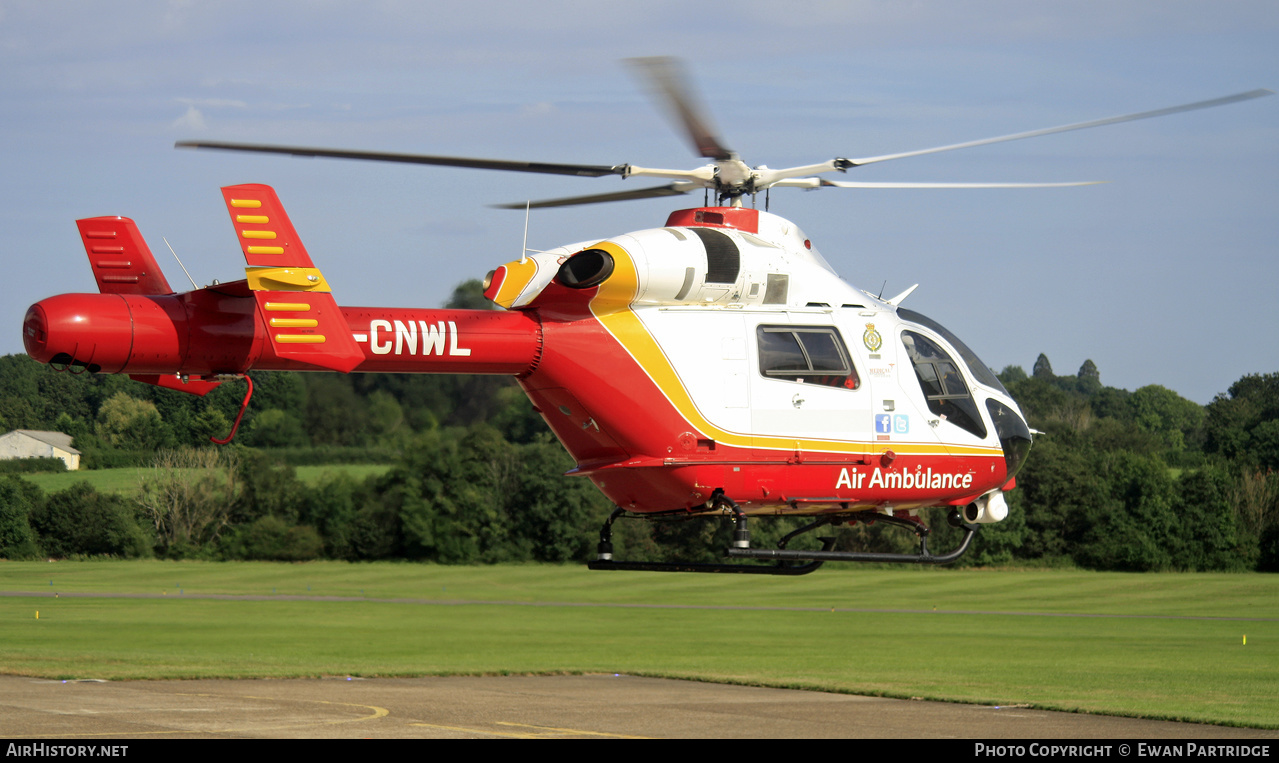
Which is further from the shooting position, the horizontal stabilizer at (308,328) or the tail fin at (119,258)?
the tail fin at (119,258)

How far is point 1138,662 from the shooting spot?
52.6 m

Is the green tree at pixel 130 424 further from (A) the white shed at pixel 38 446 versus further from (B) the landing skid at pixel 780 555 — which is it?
(B) the landing skid at pixel 780 555

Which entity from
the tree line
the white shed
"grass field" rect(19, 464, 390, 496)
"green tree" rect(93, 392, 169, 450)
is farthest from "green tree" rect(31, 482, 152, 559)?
"green tree" rect(93, 392, 169, 450)

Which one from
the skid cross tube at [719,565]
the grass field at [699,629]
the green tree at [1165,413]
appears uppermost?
the green tree at [1165,413]

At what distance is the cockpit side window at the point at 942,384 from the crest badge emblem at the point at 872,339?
18.2 inches

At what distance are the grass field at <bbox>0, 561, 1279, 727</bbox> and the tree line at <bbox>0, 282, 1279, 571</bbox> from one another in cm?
322

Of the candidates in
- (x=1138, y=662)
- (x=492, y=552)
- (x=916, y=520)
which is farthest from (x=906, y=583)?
(x=916, y=520)

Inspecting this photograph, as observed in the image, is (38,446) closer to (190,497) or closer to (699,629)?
(190,497)

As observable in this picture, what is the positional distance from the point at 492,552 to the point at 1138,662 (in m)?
53.8

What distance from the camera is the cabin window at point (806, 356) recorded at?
16922 mm

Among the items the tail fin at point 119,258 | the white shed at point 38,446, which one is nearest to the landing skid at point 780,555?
the tail fin at point 119,258

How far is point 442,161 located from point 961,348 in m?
7.73

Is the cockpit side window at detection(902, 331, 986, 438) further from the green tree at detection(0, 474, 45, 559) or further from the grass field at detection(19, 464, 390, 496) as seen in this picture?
the green tree at detection(0, 474, 45, 559)
